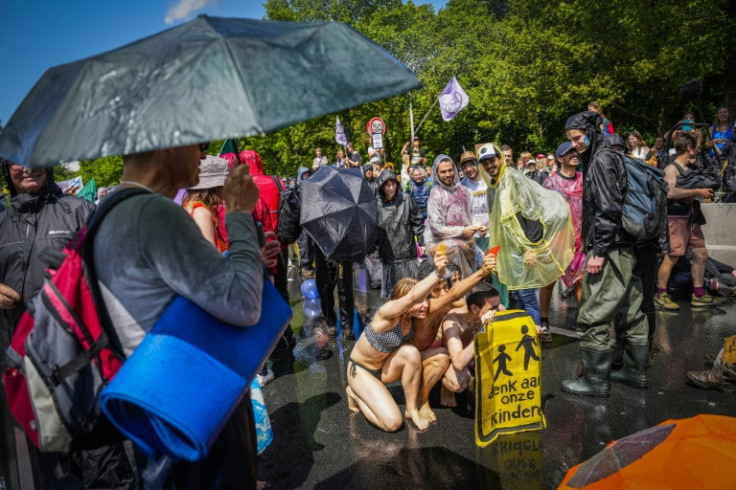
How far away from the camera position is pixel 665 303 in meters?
6.86

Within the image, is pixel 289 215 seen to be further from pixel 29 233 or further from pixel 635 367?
pixel 635 367

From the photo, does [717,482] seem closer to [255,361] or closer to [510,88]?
[255,361]

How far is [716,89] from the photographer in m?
22.4

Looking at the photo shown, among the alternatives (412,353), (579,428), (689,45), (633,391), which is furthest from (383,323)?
(689,45)

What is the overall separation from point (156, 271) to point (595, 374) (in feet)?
13.1

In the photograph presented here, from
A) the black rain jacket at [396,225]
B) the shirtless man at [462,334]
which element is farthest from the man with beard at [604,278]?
the black rain jacket at [396,225]

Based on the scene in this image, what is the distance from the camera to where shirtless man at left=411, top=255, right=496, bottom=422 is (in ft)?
13.8

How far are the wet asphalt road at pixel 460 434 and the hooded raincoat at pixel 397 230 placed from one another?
5.68 ft

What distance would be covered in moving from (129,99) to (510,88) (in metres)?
26.1

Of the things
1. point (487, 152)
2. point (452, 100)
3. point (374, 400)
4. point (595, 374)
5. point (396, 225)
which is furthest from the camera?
point (452, 100)

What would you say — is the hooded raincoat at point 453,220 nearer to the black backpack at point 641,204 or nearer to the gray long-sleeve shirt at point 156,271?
the black backpack at point 641,204

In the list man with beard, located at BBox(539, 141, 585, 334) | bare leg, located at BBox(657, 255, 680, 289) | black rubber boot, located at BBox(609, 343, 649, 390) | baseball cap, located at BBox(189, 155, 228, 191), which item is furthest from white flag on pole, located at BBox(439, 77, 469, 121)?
baseball cap, located at BBox(189, 155, 228, 191)

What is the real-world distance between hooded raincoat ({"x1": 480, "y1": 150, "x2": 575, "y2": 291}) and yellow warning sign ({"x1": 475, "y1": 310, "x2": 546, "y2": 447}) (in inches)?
60.7

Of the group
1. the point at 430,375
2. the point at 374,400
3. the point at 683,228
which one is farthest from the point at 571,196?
the point at 374,400
